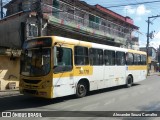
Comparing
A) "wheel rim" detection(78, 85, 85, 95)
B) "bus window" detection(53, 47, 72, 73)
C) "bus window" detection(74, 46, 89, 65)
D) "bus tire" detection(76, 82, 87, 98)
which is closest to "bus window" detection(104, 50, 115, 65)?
"bus window" detection(74, 46, 89, 65)

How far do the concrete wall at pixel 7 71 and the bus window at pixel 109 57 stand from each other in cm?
676

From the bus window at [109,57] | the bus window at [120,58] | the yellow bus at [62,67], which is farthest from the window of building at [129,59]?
the yellow bus at [62,67]

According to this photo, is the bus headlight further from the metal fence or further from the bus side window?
the metal fence

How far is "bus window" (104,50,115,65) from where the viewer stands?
1557 centimetres

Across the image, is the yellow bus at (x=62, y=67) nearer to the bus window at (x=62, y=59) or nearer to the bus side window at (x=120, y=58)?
the bus window at (x=62, y=59)

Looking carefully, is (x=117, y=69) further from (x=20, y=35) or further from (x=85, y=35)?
(x=85, y=35)

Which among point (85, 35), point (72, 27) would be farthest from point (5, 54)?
point (85, 35)

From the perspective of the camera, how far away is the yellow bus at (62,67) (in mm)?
11180

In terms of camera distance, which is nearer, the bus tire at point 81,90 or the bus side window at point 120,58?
the bus tire at point 81,90

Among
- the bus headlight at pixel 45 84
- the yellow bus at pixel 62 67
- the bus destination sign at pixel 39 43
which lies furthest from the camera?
the bus destination sign at pixel 39 43

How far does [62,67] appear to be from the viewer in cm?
1173

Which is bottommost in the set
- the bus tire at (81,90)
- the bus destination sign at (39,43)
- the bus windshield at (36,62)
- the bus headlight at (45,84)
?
the bus tire at (81,90)

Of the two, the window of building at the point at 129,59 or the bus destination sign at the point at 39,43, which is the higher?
the bus destination sign at the point at 39,43

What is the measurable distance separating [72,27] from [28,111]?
1668 centimetres
